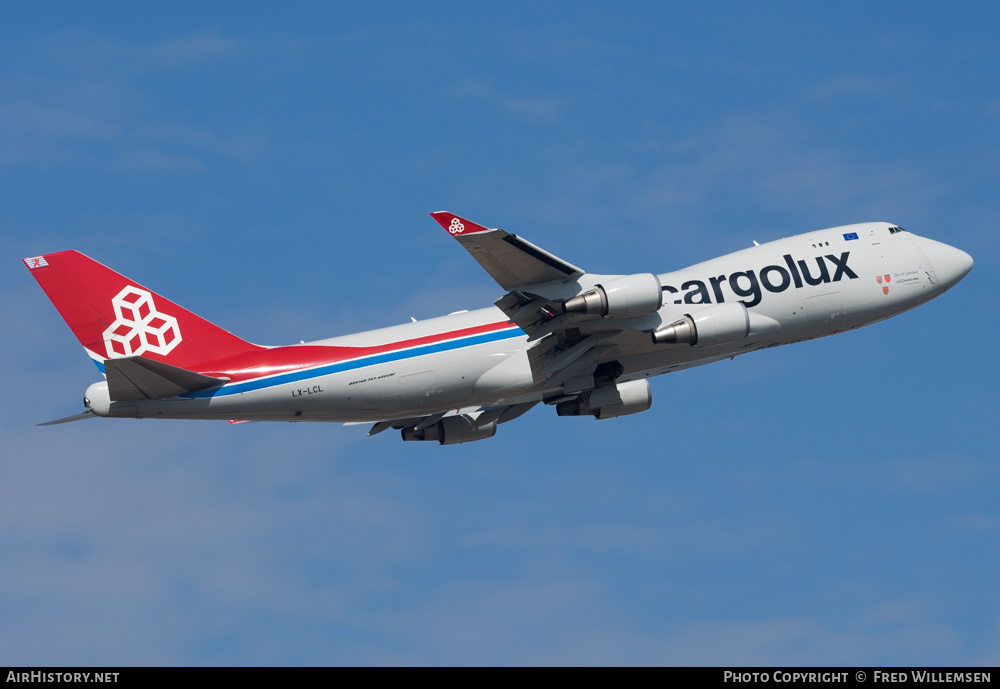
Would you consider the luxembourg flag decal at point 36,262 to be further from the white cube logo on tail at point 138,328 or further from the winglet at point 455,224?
the winglet at point 455,224

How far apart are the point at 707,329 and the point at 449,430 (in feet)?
39.8

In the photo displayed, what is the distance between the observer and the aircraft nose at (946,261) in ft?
168

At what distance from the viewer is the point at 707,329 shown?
45.0 metres

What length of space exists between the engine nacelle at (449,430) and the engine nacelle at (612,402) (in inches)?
148

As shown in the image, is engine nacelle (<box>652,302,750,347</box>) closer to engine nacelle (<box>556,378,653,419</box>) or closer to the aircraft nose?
engine nacelle (<box>556,378,653,419</box>)

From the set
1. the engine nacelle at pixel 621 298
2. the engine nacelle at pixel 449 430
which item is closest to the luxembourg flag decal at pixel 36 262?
the engine nacelle at pixel 449 430

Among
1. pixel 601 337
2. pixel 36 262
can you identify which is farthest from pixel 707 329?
pixel 36 262

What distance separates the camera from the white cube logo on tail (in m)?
46.3

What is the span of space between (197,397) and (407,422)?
10272 mm

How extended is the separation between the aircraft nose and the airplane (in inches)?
64.3

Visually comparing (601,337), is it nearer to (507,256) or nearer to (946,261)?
(507,256)

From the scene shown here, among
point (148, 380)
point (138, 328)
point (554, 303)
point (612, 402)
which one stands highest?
point (138, 328)

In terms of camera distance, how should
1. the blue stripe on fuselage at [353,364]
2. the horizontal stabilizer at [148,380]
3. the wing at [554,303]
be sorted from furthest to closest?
1. the blue stripe on fuselage at [353,364]
2. the horizontal stabilizer at [148,380]
3. the wing at [554,303]

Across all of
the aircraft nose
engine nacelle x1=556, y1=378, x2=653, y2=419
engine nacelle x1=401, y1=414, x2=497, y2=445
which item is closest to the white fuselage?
the aircraft nose
